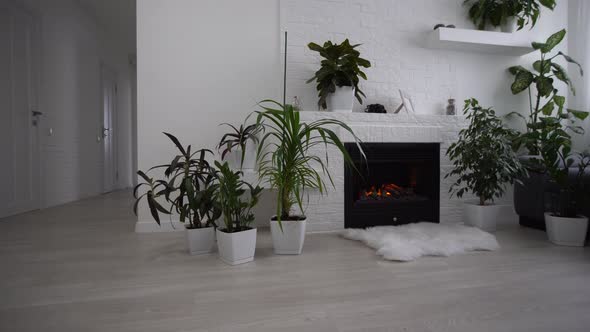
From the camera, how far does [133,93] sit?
6.91 m

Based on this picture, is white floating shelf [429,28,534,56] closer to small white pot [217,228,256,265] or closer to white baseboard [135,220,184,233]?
small white pot [217,228,256,265]

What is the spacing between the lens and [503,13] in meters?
3.10

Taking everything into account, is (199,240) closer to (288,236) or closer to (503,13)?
(288,236)

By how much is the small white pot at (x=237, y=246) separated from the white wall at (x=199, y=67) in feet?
3.73

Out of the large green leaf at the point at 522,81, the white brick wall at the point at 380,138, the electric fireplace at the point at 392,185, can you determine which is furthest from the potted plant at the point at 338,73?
the large green leaf at the point at 522,81

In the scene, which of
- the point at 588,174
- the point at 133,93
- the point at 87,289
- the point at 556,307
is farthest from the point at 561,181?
the point at 133,93

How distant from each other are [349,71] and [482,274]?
176cm

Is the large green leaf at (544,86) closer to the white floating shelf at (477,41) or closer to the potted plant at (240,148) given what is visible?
the white floating shelf at (477,41)

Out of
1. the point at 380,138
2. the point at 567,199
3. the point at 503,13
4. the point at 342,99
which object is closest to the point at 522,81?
the point at 503,13

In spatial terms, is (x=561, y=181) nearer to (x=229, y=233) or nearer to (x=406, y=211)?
(x=406, y=211)

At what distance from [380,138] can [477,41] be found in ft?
4.73

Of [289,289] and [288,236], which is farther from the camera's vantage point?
[288,236]

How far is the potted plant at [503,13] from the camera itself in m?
3.09

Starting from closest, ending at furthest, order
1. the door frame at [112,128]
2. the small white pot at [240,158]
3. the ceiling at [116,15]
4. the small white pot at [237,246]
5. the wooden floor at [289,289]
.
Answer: the wooden floor at [289,289], the small white pot at [237,246], the small white pot at [240,158], the ceiling at [116,15], the door frame at [112,128]
